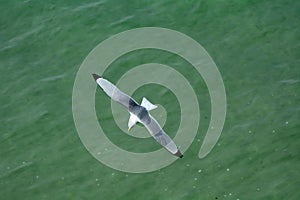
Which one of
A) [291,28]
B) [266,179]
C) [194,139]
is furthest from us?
[291,28]

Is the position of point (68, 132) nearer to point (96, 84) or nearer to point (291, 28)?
point (96, 84)

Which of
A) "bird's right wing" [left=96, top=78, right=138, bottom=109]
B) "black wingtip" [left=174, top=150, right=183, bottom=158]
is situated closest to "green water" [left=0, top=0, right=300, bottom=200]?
"black wingtip" [left=174, top=150, right=183, bottom=158]

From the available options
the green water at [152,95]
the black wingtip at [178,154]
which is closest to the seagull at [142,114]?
the black wingtip at [178,154]

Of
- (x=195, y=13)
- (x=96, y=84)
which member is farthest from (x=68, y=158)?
(x=195, y=13)

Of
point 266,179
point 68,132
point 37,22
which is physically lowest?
point 266,179

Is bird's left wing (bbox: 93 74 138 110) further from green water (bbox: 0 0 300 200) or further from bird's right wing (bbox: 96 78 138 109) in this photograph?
green water (bbox: 0 0 300 200)

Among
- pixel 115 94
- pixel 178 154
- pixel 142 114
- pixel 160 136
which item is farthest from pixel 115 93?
pixel 178 154
